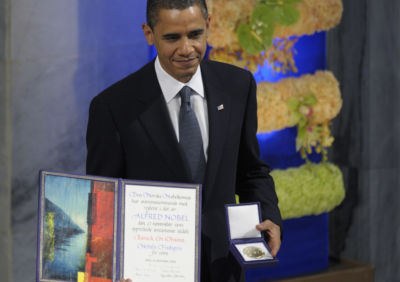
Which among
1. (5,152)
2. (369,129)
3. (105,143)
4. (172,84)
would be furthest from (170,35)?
(369,129)

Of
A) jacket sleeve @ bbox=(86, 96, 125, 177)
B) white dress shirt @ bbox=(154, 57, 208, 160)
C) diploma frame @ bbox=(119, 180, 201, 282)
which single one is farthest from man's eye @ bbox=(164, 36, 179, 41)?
diploma frame @ bbox=(119, 180, 201, 282)

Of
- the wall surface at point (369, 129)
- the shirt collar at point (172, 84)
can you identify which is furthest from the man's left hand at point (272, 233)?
the wall surface at point (369, 129)

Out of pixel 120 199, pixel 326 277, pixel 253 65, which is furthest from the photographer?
pixel 326 277

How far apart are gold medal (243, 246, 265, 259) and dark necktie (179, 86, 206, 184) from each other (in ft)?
0.93

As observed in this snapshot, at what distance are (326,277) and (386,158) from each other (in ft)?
3.67

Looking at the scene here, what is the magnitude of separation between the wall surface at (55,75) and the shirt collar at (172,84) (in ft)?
5.74

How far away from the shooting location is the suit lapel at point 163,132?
6.62 feet

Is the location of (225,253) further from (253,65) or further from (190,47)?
(253,65)

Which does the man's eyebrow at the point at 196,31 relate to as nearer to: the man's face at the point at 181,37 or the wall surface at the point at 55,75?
the man's face at the point at 181,37

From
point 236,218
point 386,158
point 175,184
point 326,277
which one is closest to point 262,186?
point 236,218

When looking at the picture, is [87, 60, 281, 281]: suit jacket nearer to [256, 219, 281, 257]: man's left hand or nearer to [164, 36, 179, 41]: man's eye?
[256, 219, 281, 257]: man's left hand

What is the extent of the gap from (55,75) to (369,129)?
2.48 meters

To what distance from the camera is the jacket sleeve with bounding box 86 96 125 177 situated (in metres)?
2.06

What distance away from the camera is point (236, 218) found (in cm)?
194
